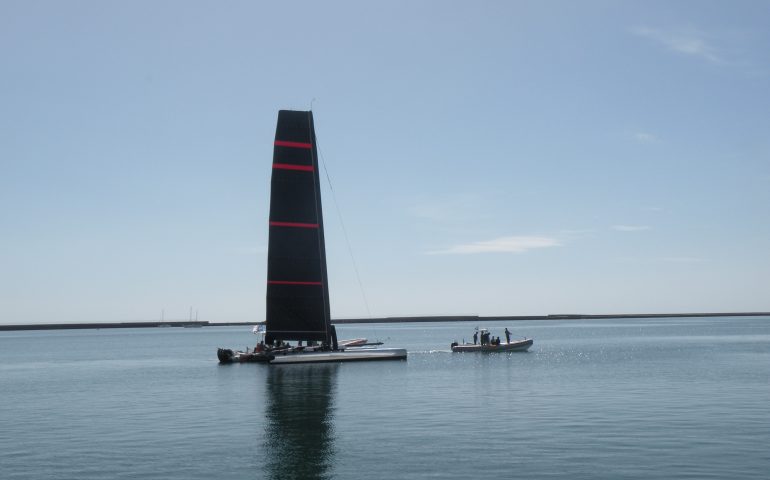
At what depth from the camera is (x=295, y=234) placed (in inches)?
2643

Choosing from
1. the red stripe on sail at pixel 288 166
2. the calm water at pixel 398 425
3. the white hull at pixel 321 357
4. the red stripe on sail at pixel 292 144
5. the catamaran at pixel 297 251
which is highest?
the red stripe on sail at pixel 292 144

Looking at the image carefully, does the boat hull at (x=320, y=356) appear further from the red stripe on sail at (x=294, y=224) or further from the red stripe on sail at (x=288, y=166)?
the red stripe on sail at (x=288, y=166)

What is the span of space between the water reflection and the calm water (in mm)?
111

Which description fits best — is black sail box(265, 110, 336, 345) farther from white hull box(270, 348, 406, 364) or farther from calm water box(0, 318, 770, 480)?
calm water box(0, 318, 770, 480)

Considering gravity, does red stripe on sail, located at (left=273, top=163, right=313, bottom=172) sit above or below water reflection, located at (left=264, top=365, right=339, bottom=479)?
above

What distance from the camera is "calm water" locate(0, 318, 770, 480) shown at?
2522cm

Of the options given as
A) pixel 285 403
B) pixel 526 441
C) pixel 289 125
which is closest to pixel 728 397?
pixel 526 441

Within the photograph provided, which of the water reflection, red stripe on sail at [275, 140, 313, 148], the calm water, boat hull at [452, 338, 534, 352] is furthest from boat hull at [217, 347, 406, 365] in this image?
red stripe on sail at [275, 140, 313, 148]

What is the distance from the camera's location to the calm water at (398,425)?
82.7 feet

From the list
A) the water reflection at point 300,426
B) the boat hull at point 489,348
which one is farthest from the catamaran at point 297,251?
the boat hull at point 489,348

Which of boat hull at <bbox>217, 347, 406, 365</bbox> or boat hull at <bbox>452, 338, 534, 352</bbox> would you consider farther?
boat hull at <bbox>452, 338, 534, 352</bbox>

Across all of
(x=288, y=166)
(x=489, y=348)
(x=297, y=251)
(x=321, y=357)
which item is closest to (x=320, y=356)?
(x=321, y=357)

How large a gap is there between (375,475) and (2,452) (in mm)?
16169

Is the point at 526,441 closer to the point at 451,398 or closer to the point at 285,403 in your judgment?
the point at 451,398
